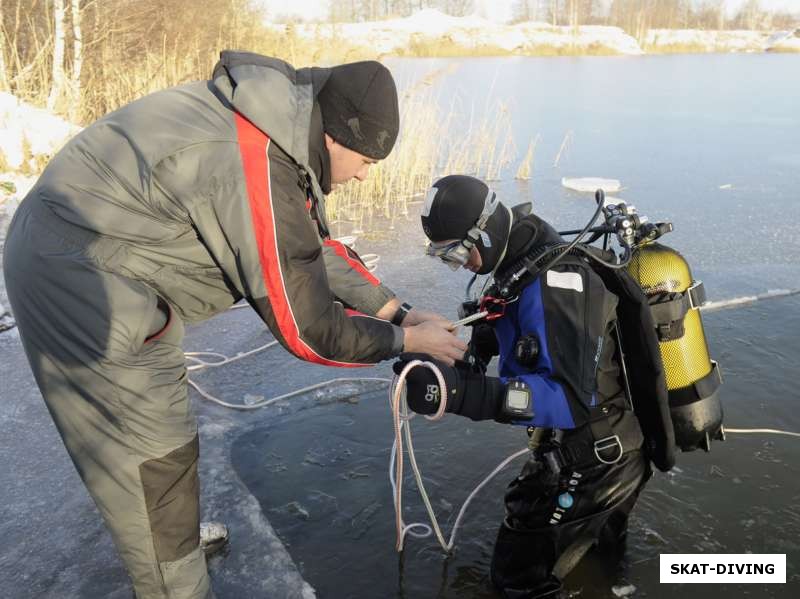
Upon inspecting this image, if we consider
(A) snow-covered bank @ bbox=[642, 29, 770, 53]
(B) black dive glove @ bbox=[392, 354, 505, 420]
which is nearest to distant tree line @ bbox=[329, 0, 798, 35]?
(A) snow-covered bank @ bbox=[642, 29, 770, 53]

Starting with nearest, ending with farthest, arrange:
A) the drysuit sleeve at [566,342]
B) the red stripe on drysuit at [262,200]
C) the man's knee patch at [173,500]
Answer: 1. the red stripe on drysuit at [262,200]
2. the man's knee patch at [173,500]
3. the drysuit sleeve at [566,342]

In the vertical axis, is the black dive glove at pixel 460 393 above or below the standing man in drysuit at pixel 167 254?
below

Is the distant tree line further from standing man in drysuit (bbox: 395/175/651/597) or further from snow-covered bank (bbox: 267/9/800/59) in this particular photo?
standing man in drysuit (bbox: 395/175/651/597)

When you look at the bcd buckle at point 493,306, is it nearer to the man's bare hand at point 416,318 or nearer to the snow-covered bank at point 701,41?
the man's bare hand at point 416,318

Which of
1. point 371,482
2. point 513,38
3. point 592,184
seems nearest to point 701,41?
point 513,38

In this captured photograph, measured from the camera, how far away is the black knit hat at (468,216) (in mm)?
2660

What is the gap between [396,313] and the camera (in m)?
3.24

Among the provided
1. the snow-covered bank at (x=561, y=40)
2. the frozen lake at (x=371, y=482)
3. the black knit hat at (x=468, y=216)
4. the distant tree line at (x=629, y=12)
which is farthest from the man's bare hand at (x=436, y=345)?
the distant tree line at (x=629, y=12)

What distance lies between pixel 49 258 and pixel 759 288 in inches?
232

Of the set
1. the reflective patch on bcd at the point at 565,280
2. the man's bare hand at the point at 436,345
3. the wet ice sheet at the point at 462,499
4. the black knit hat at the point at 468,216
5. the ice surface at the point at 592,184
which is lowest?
the wet ice sheet at the point at 462,499

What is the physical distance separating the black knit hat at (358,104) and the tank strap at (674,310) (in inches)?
52.2

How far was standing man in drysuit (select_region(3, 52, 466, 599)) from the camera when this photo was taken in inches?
78.6

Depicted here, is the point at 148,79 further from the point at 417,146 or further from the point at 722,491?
the point at 722,491

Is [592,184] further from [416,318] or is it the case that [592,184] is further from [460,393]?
[460,393]
